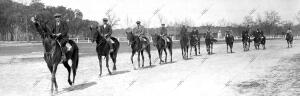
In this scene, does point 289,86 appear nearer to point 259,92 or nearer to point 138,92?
point 259,92

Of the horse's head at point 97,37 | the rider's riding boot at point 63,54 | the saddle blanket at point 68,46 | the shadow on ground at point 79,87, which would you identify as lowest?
the shadow on ground at point 79,87

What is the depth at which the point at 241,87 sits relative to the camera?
31.9 feet

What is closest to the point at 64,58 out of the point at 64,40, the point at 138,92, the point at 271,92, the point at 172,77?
the point at 64,40

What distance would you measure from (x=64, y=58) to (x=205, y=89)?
17.0 ft

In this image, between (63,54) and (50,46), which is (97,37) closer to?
(63,54)

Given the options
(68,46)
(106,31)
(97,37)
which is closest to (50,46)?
(68,46)

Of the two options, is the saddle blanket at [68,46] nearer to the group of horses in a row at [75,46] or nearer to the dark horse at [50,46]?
the group of horses in a row at [75,46]

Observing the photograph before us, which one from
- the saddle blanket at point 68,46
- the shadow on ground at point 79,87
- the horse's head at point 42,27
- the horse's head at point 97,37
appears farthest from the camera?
the horse's head at point 97,37

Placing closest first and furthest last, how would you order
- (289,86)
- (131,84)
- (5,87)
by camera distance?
(289,86), (131,84), (5,87)

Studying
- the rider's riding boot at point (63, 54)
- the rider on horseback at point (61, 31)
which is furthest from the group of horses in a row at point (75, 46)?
the rider on horseback at point (61, 31)

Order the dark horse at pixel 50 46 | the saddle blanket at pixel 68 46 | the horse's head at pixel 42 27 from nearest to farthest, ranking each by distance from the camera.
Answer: the horse's head at pixel 42 27 → the dark horse at pixel 50 46 → the saddle blanket at pixel 68 46

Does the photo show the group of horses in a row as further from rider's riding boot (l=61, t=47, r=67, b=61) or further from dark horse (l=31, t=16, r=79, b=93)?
rider's riding boot (l=61, t=47, r=67, b=61)

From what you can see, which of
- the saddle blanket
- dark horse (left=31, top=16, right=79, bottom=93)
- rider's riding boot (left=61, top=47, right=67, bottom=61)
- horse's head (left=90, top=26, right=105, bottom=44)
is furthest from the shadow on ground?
horse's head (left=90, top=26, right=105, bottom=44)

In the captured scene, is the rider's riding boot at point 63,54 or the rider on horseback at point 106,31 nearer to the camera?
the rider's riding boot at point 63,54
